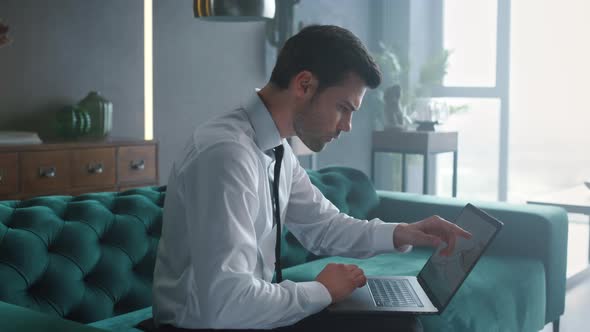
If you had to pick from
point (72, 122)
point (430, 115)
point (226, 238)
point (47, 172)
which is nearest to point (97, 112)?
point (72, 122)

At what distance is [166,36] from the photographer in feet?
17.1

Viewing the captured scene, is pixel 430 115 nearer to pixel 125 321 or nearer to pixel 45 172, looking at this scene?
pixel 45 172

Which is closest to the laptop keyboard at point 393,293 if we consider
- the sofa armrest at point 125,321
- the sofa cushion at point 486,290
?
the sofa cushion at point 486,290

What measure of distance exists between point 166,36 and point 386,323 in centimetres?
394

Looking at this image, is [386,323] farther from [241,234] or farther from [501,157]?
[501,157]

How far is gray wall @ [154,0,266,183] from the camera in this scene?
17.1ft

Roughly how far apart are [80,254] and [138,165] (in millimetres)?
2384

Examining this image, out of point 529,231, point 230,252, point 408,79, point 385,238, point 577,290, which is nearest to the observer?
point 230,252

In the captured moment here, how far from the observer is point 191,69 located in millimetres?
5430

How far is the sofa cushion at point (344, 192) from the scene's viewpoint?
9.36 feet

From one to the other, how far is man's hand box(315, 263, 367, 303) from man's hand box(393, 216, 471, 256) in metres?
0.32

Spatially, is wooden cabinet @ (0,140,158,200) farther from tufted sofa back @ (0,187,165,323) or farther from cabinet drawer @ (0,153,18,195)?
tufted sofa back @ (0,187,165,323)

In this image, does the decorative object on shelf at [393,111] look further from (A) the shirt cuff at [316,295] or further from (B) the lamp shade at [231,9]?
(A) the shirt cuff at [316,295]

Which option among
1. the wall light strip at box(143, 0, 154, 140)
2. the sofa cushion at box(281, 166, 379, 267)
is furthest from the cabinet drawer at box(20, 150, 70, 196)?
the sofa cushion at box(281, 166, 379, 267)
